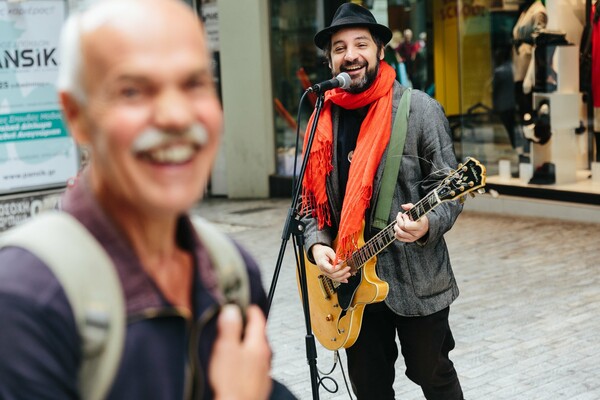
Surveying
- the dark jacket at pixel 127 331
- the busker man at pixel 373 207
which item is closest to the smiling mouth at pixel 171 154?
the dark jacket at pixel 127 331

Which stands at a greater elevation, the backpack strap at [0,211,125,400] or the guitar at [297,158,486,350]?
the backpack strap at [0,211,125,400]

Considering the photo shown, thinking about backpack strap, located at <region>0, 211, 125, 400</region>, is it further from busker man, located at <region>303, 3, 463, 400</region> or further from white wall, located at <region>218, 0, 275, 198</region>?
white wall, located at <region>218, 0, 275, 198</region>

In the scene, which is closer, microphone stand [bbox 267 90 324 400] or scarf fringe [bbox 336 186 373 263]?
scarf fringe [bbox 336 186 373 263]

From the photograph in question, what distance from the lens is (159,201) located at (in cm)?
144

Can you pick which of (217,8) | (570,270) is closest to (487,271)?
(570,270)

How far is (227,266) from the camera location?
161cm

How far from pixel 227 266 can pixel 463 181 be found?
235 cm

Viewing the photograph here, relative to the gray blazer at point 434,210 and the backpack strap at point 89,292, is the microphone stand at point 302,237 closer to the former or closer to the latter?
the gray blazer at point 434,210

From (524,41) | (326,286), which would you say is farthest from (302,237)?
(524,41)

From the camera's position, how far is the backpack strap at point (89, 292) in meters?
1.36

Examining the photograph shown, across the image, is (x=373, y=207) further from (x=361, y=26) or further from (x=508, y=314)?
(x=508, y=314)

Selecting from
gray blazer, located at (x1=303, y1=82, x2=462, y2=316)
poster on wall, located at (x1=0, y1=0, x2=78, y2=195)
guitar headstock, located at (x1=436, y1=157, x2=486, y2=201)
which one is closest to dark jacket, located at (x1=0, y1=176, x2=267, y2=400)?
guitar headstock, located at (x1=436, y1=157, x2=486, y2=201)

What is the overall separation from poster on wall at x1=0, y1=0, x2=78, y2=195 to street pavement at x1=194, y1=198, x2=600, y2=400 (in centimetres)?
212

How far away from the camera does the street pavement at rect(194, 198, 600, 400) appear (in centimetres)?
561
